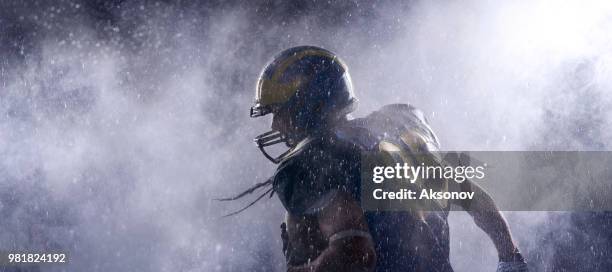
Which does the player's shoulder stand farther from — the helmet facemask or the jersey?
the helmet facemask

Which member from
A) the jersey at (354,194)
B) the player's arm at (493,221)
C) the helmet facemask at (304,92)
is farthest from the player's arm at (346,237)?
the player's arm at (493,221)

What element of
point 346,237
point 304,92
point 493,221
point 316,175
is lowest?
point 346,237

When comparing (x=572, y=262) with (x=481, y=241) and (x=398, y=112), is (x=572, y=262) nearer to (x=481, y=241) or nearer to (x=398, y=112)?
(x=481, y=241)

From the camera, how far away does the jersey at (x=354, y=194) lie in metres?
2.67

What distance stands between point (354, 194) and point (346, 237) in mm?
190

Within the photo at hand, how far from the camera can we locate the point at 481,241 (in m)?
14.3

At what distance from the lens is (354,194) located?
266 centimetres

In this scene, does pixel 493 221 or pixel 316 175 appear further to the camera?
pixel 493 221

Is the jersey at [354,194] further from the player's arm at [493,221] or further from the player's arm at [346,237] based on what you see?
the player's arm at [493,221]

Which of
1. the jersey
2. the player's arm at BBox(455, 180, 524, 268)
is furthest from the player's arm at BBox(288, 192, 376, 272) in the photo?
the player's arm at BBox(455, 180, 524, 268)

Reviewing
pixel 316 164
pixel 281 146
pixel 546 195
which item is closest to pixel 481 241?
pixel 546 195

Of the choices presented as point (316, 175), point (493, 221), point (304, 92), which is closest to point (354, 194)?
point (316, 175)

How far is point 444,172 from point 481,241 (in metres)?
12.1

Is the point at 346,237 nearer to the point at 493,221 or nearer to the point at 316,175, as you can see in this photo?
the point at 316,175
